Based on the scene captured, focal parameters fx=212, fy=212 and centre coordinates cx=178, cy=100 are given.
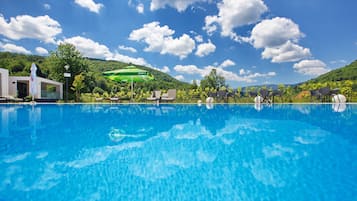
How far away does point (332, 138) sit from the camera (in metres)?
4.23

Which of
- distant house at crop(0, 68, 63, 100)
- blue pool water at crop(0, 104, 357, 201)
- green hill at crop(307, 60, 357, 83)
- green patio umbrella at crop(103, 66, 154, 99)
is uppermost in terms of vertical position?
green hill at crop(307, 60, 357, 83)

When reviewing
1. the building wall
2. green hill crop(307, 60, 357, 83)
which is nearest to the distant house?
the building wall

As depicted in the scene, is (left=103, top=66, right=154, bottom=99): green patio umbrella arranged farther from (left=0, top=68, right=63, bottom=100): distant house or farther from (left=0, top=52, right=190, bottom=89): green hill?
(left=0, top=52, right=190, bottom=89): green hill

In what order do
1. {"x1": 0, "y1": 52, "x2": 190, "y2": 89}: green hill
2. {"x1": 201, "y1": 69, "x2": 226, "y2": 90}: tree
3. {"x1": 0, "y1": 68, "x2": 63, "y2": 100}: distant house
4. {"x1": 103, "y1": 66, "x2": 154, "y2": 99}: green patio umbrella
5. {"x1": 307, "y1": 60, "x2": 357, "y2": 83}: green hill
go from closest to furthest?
1. {"x1": 103, "y1": 66, "x2": 154, "y2": 99}: green patio umbrella
2. {"x1": 0, "y1": 68, "x2": 63, "y2": 100}: distant house
3. {"x1": 201, "y1": 69, "x2": 226, "y2": 90}: tree
4. {"x1": 307, "y1": 60, "x2": 357, "y2": 83}: green hill
5. {"x1": 0, "y1": 52, "x2": 190, "y2": 89}: green hill

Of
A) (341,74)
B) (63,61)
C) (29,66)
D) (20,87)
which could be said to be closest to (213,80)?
(341,74)

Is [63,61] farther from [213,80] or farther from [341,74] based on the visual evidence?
[341,74]

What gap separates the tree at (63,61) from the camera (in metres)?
22.0

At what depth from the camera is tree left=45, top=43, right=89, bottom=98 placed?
22.0 metres

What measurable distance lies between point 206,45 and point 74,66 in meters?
14.1

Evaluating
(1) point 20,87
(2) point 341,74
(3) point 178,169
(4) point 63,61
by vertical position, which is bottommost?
(3) point 178,169

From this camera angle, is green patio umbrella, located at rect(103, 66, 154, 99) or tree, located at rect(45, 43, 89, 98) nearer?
green patio umbrella, located at rect(103, 66, 154, 99)

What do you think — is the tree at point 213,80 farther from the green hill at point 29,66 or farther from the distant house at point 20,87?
the distant house at point 20,87

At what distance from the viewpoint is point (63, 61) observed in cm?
2203

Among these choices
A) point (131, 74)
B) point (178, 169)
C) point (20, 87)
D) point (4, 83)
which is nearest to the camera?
point (178, 169)
